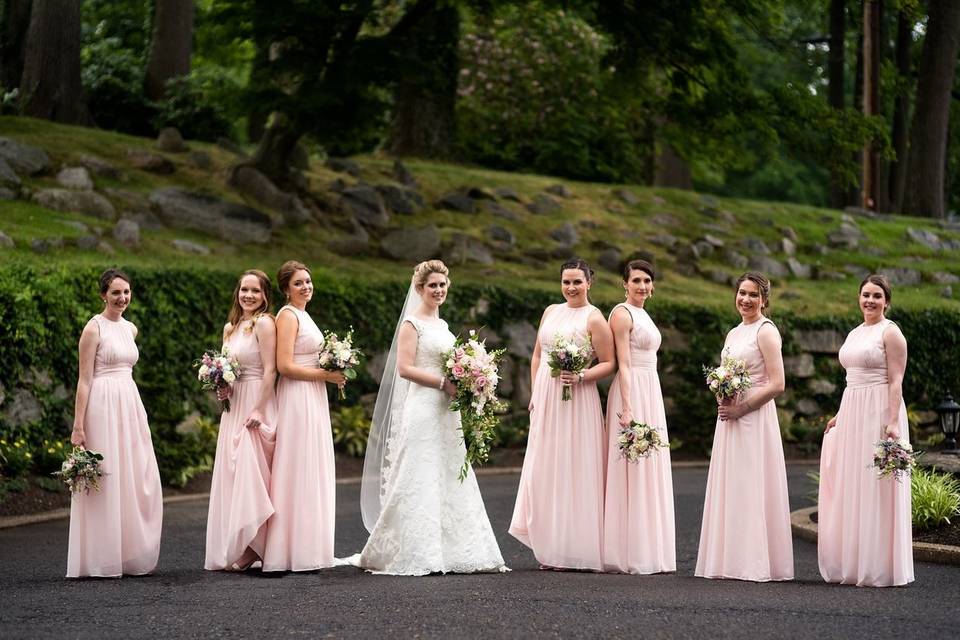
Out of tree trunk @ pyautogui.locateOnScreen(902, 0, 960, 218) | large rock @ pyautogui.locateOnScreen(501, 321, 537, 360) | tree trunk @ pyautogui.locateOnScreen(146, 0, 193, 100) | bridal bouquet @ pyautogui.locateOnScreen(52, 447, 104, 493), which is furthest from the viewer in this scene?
tree trunk @ pyautogui.locateOnScreen(902, 0, 960, 218)

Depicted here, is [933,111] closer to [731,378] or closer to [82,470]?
[731,378]

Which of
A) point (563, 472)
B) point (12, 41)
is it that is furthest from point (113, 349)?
point (12, 41)

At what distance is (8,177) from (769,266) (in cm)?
1355

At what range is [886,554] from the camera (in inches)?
347

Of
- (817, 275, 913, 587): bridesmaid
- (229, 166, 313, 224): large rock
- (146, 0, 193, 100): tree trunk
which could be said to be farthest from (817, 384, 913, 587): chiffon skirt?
(146, 0, 193, 100): tree trunk

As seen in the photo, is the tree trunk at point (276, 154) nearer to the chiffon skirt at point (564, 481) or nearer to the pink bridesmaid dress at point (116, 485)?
the pink bridesmaid dress at point (116, 485)

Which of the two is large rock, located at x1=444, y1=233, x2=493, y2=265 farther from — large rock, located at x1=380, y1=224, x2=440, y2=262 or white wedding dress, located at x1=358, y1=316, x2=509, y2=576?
white wedding dress, located at x1=358, y1=316, x2=509, y2=576

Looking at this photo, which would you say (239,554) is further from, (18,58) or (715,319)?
(18,58)

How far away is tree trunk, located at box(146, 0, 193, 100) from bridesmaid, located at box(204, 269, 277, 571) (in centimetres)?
1588

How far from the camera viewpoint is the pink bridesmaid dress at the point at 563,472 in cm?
944

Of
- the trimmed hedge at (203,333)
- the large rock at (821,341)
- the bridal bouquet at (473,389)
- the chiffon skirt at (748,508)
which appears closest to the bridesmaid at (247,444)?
the bridal bouquet at (473,389)

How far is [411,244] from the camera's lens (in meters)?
20.8

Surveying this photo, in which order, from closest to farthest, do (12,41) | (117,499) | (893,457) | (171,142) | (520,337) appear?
(893,457) < (117,499) < (520,337) < (171,142) < (12,41)

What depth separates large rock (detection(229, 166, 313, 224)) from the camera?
2103 centimetres
